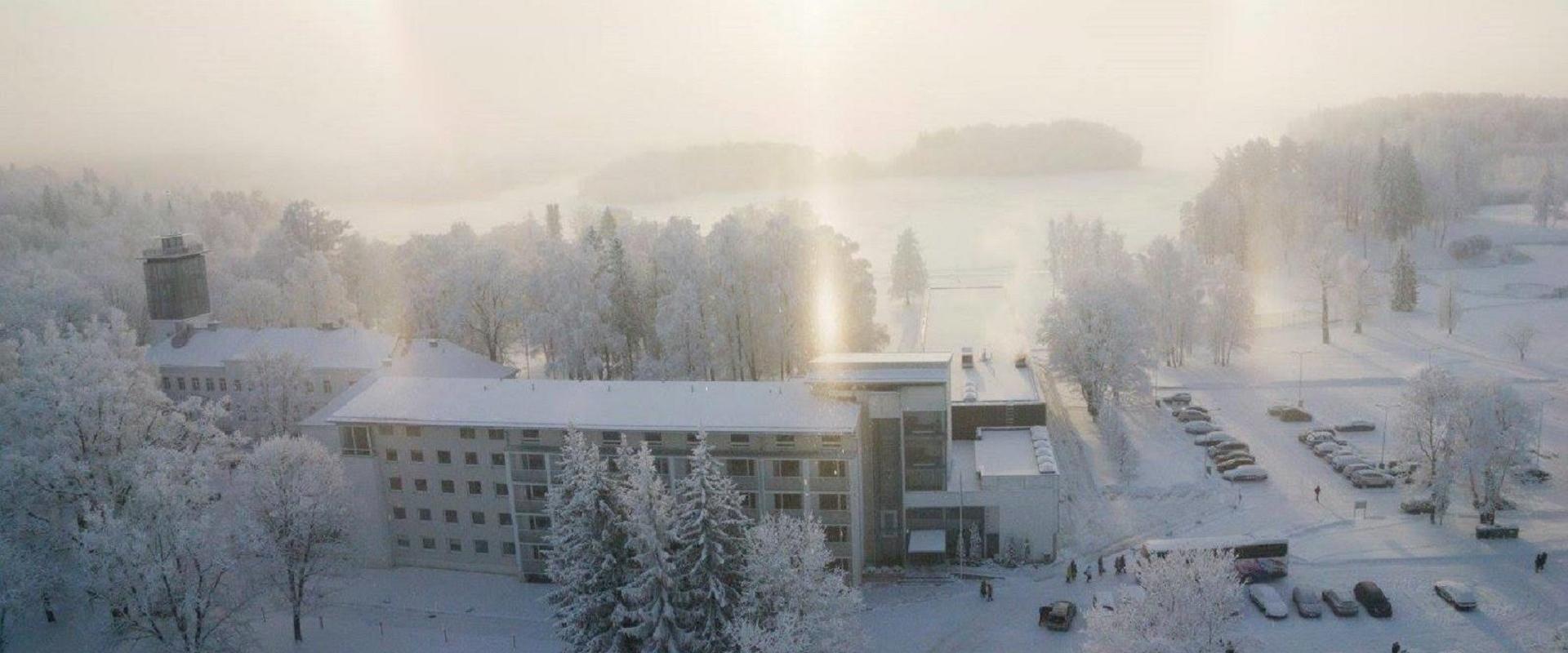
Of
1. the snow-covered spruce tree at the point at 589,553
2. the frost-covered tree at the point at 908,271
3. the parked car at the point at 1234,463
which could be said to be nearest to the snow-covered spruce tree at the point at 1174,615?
the snow-covered spruce tree at the point at 589,553

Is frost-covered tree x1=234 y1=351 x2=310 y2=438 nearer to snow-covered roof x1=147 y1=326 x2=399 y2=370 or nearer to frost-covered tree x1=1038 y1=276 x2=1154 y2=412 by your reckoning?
snow-covered roof x1=147 y1=326 x2=399 y2=370

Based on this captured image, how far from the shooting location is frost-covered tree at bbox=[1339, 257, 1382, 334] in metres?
64.9

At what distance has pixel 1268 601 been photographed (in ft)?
99.9

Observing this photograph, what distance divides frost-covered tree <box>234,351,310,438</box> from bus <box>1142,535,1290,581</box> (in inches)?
1420

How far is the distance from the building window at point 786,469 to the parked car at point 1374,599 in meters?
16.4

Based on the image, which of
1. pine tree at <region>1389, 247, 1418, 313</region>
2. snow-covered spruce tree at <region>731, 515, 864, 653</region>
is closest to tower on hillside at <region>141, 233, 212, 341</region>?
snow-covered spruce tree at <region>731, 515, 864, 653</region>

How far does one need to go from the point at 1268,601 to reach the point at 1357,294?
41271 mm

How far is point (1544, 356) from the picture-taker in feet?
184

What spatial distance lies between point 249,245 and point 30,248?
16.7m

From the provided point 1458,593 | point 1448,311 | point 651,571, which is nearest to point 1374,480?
point 1458,593

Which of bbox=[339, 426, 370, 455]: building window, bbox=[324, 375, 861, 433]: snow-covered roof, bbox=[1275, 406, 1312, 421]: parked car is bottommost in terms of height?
bbox=[1275, 406, 1312, 421]: parked car

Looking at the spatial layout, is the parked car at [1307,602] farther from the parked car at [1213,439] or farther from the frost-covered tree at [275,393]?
the frost-covered tree at [275,393]

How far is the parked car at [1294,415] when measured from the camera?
48.1 meters

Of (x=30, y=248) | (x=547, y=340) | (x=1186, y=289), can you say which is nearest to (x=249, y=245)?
(x=30, y=248)
